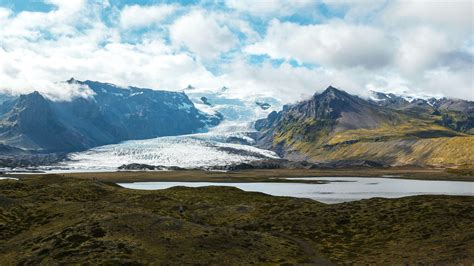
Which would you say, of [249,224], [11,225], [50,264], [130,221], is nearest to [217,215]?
[249,224]

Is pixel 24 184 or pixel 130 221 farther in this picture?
pixel 24 184

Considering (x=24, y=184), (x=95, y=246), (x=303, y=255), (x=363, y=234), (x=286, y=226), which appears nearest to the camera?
(x=95, y=246)

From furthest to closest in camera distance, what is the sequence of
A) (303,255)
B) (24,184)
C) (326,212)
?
1. (24,184)
2. (326,212)
3. (303,255)

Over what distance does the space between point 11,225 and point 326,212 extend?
55.1 m

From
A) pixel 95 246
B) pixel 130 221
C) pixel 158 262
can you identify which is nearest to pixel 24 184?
pixel 130 221

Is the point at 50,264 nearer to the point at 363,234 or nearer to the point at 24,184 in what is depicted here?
the point at 363,234

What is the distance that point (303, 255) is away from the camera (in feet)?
212

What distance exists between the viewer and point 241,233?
2793 inches

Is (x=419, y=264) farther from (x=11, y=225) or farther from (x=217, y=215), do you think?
(x=11, y=225)

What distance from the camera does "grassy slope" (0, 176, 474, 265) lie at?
58.9m

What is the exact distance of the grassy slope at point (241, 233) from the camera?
58.9m

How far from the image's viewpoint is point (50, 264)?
2146 inches

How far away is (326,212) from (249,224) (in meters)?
15.1

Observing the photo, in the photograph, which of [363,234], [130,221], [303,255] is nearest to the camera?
[303,255]
